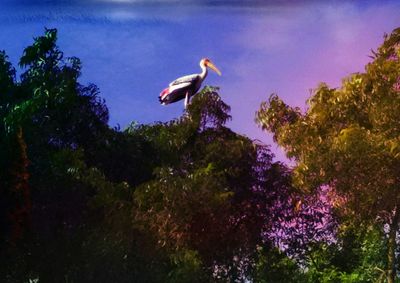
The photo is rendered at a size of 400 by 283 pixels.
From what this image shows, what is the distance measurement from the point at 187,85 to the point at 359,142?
19.2 ft

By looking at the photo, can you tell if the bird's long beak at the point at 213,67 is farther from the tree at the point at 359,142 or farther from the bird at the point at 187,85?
the tree at the point at 359,142

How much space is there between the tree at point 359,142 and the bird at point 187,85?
13.1 feet

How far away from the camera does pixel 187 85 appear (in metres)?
15.7

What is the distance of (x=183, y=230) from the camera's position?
12.1 meters

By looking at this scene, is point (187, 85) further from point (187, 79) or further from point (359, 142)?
point (359, 142)

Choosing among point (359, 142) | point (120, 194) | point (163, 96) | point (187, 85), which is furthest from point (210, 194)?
point (163, 96)

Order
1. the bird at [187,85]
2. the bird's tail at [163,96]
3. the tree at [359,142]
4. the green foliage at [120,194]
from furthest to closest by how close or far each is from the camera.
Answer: the bird's tail at [163,96] → the bird at [187,85] → the green foliage at [120,194] → the tree at [359,142]

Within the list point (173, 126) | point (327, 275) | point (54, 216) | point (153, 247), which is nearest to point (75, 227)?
point (54, 216)

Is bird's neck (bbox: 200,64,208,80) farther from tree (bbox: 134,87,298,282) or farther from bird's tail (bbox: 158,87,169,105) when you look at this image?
tree (bbox: 134,87,298,282)

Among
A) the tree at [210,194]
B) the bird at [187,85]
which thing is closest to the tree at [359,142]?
the tree at [210,194]

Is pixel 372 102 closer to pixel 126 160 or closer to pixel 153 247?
pixel 153 247

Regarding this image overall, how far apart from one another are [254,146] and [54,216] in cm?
331

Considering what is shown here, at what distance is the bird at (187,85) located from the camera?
1574 cm

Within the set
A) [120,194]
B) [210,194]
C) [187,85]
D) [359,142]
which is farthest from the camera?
[187,85]
